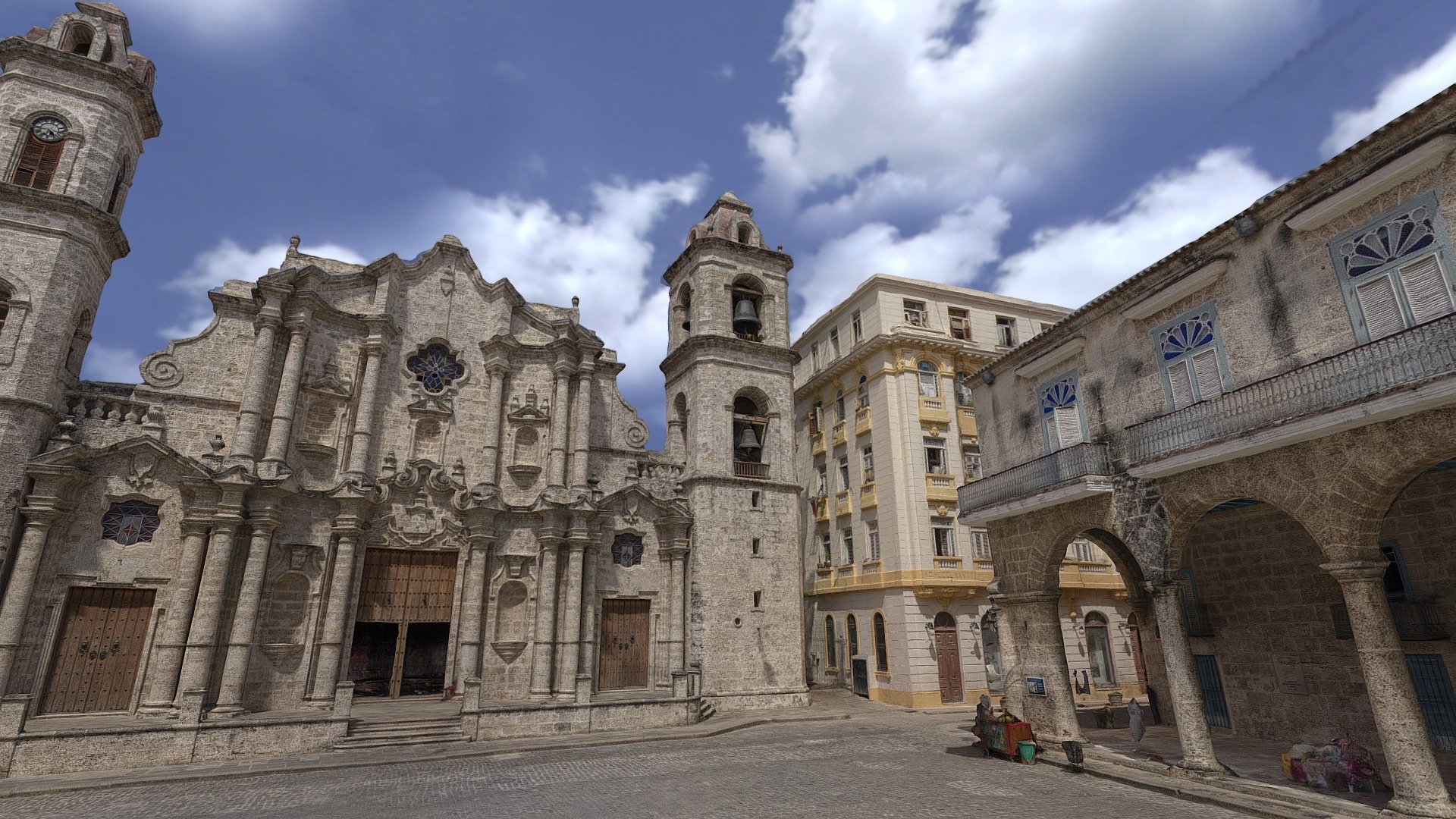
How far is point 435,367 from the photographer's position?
21875mm

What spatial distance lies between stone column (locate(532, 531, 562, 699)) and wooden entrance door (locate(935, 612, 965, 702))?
12.8m

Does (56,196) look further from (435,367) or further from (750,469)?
(750,469)

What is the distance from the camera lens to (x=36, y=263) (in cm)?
1648

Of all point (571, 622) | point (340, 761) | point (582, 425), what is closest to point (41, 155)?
point (582, 425)

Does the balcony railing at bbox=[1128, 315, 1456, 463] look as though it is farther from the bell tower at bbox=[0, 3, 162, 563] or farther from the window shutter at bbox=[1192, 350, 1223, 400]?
the bell tower at bbox=[0, 3, 162, 563]

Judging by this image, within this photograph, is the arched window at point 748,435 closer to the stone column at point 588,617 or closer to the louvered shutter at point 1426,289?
the stone column at point 588,617

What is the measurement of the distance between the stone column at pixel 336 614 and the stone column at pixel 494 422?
3752 millimetres

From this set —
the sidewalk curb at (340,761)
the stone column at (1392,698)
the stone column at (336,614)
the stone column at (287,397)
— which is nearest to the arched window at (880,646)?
the sidewalk curb at (340,761)

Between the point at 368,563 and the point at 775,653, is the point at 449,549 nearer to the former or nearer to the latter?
the point at 368,563

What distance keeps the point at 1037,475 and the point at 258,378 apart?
766 inches

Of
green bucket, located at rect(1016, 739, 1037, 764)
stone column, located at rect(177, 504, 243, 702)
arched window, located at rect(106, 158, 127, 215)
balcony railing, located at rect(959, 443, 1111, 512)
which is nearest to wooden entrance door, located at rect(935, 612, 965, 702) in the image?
balcony railing, located at rect(959, 443, 1111, 512)

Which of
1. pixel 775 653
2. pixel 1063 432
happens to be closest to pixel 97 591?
pixel 775 653

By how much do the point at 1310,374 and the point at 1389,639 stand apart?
367 centimetres

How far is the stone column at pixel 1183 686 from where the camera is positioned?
1140 centimetres
